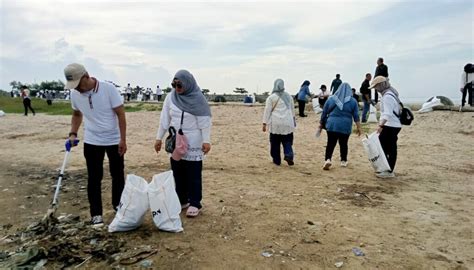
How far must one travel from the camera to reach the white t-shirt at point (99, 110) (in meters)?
4.32

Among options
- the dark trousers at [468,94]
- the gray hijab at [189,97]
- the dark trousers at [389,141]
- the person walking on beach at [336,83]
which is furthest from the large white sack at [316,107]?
the gray hijab at [189,97]

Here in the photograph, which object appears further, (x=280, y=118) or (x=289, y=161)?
(x=289, y=161)

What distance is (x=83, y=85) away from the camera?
4219mm

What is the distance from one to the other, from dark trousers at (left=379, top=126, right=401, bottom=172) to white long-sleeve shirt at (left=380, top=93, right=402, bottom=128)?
0.11 meters

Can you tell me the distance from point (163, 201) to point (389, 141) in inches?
176

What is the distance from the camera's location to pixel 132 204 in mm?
4055

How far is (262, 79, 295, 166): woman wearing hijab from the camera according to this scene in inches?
310

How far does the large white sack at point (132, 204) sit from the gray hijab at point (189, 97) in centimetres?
96

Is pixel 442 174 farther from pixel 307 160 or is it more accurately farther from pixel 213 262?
pixel 213 262

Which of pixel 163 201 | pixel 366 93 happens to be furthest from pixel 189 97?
pixel 366 93

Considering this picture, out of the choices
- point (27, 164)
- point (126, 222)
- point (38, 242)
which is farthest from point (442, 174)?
point (27, 164)

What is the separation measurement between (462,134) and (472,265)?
10.2 metres

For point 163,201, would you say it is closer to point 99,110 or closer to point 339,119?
point 99,110

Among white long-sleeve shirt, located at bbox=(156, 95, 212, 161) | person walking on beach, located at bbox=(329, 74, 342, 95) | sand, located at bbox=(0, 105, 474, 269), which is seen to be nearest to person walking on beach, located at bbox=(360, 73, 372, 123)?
person walking on beach, located at bbox=(329, 74, 342, 95)
